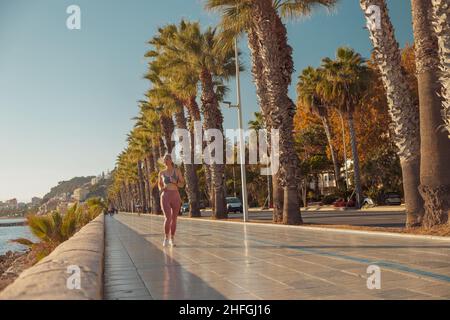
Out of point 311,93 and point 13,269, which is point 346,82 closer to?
point 311,93

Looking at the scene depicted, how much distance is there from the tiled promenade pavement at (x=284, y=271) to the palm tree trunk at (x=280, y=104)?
7748mm

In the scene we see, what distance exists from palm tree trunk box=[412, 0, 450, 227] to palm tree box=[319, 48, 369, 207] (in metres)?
26.2

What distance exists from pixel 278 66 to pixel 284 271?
1249 centimetres

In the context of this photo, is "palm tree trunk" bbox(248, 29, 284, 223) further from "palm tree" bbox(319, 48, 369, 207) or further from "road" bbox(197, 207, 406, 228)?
"palm tree" bbox(319, 48, 369, 207)

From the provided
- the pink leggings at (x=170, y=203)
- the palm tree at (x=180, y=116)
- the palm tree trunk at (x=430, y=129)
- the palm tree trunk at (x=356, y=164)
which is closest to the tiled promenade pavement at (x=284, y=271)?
the pink leggings at (x=170, y=203)

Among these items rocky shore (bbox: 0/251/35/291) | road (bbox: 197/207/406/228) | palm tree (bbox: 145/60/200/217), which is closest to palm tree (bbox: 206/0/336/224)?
road (bbox: 197/207/406/228)

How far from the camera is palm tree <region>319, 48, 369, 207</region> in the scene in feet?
124

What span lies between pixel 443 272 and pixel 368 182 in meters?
37.8

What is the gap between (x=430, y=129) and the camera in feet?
35.9

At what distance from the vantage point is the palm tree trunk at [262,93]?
65.5ft

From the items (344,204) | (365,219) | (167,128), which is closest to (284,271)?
(365,219)

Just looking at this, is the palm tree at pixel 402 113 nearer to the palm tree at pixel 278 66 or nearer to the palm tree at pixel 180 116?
the palm tree at pixel 278 66

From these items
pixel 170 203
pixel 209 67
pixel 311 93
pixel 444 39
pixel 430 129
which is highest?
pixel 311 93
